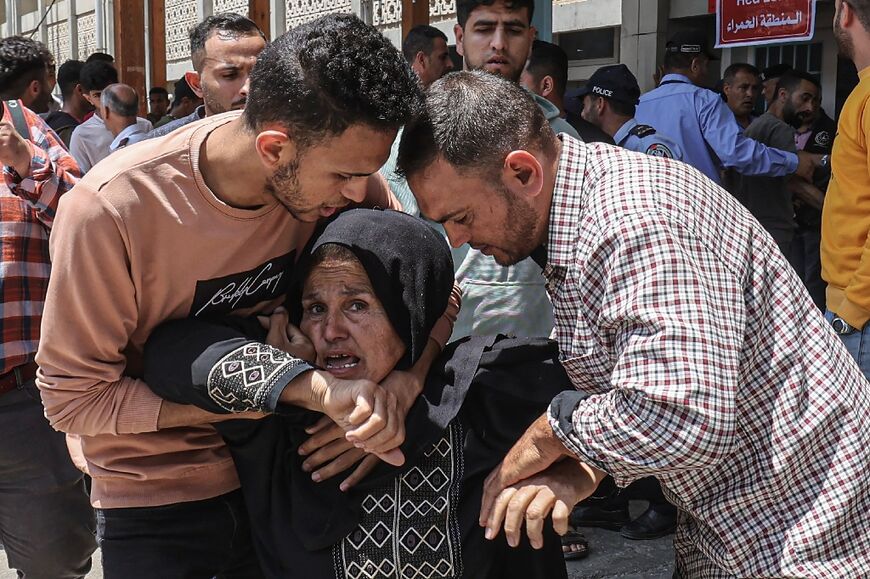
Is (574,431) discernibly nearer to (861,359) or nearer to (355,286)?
(355,286)

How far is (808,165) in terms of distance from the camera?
5922 mm

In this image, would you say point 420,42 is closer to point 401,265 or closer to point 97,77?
point 97,77

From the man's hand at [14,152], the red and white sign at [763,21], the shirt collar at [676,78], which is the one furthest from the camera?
the red and white sign at [763,21]

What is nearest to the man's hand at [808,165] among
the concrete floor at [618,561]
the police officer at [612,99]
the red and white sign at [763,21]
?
the police officer at [612,99]

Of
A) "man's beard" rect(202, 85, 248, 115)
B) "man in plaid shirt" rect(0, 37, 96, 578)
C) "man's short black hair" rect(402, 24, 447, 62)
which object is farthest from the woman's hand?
"man's short black hair" rect(402, 24, 447, 62)

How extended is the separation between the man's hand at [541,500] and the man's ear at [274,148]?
84 centimetres

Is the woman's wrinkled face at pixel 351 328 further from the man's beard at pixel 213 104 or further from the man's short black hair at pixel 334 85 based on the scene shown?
the man's beard at pixel 213 104

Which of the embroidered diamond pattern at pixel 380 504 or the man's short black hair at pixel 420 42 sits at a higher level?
the man's short black hair at pixel 420 42

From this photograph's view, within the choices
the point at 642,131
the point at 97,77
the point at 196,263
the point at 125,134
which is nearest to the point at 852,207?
the point at 642,131

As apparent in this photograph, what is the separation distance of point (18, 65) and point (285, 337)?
9.22 feet

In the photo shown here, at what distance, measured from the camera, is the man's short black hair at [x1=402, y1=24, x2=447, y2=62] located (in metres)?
5.52

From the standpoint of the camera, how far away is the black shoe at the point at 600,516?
4445mm

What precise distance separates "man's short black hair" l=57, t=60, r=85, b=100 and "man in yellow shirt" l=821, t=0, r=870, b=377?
632 cm

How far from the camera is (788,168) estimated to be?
5.62 metres
